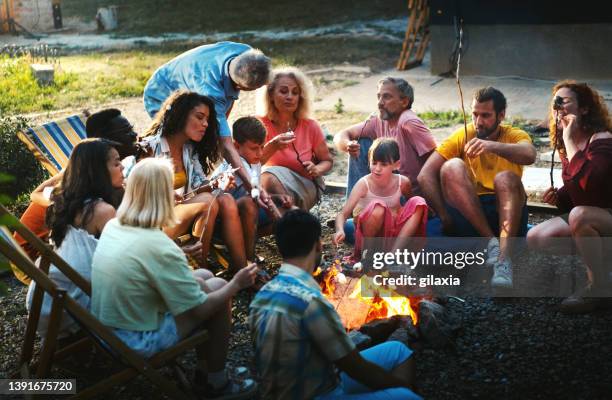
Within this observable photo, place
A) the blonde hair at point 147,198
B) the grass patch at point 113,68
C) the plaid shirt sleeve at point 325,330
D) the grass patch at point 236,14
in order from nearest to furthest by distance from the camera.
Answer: the plaid shirt sleeve at point 325,330, the blonde hair at point 147,198, the grass patch at point 113,68, the grass patch at point 236,14

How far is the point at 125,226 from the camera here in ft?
12.4

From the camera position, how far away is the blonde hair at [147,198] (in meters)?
3.77

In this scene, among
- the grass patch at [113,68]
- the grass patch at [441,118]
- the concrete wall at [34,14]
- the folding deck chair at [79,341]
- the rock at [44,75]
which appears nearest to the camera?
the folding deck chair at [79,341]

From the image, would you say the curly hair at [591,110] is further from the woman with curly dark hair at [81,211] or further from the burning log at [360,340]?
the woman with curly dark hair at [81,211]

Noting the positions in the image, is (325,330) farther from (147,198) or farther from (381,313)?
(381,313)

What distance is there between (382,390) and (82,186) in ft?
6.59

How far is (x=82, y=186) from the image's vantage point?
430 centimetres

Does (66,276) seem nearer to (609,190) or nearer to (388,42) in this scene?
(609,190)

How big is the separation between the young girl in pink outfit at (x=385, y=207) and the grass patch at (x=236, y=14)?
13.9m

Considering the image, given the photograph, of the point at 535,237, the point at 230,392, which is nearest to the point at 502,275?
the point at 535,237

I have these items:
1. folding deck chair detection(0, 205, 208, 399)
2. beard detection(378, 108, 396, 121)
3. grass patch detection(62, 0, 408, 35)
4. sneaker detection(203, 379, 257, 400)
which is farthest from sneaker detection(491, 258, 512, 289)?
grass patch detection(62, 0, 408, 35)

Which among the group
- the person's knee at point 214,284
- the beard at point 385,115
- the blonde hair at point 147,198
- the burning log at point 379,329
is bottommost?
the burning log at point 379,329

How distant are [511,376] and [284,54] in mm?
12610

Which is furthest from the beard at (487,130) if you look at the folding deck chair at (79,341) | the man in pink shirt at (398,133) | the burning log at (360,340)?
the folding deck chair at (79,341)
